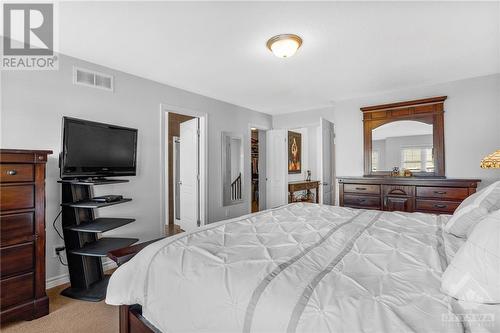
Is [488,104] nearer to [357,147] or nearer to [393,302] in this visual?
[357,147]

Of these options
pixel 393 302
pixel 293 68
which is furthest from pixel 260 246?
pixel 293 68

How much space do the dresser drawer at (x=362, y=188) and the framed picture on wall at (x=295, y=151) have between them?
2521 millimetres

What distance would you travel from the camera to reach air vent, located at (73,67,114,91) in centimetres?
280

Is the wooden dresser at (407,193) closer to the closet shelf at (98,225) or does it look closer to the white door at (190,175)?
the white door at (190,175)

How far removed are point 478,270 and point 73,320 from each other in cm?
269

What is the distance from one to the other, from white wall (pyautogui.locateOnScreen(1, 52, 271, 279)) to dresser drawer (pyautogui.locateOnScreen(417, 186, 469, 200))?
3195 millimetres

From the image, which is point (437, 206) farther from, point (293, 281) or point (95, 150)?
point (95, 150)

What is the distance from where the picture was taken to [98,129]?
8.60 feet

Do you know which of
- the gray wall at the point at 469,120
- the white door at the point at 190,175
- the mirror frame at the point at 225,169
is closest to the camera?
the gray wall at the point at 469,120

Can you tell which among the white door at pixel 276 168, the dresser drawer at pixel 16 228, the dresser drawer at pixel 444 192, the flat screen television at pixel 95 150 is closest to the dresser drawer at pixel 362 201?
the dresser drawer at pixel 444 192

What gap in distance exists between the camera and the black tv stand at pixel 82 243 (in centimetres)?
235

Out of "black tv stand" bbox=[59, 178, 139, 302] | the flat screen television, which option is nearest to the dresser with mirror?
the flat screen television

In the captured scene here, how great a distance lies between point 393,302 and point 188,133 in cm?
417

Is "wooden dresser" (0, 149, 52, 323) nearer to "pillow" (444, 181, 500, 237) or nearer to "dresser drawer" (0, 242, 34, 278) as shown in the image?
"dresser drawer" (0, 242, 34, 278)
